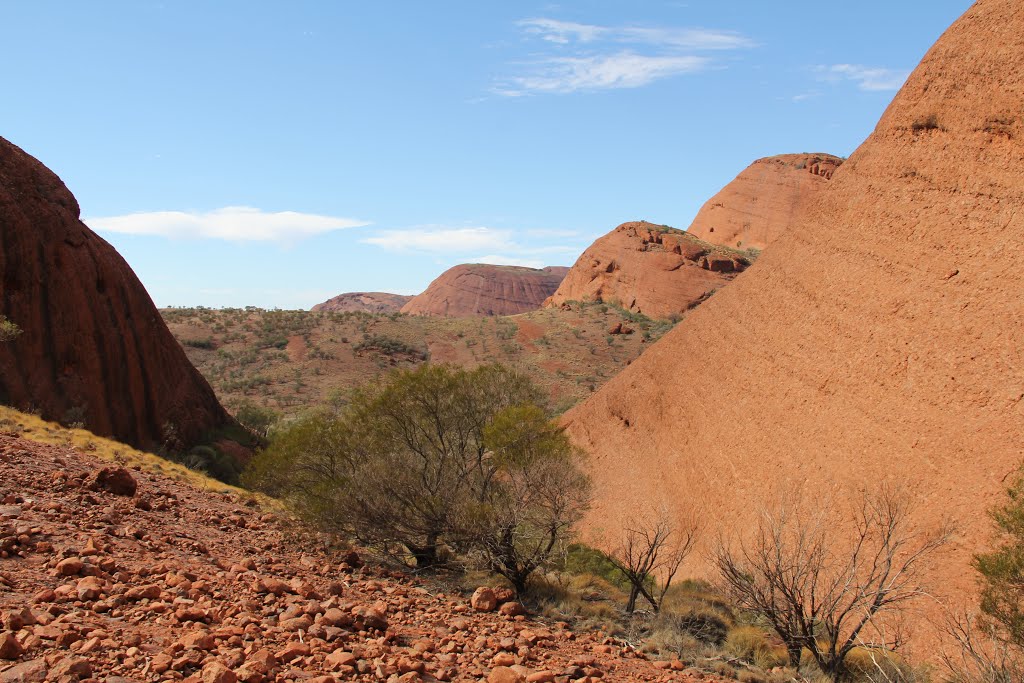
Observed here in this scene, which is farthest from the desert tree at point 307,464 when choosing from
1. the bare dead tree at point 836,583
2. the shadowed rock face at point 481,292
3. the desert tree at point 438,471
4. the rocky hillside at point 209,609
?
the shadowed rock face at point 481,292

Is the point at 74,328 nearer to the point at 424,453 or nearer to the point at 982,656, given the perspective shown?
the point at 424,453

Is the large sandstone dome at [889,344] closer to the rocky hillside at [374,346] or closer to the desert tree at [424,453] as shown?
the desert tree at [424,453]

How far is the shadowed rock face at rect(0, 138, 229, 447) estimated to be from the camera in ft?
59.3

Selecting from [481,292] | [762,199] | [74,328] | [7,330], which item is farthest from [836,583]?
[481,292]

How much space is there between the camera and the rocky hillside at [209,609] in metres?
5.61

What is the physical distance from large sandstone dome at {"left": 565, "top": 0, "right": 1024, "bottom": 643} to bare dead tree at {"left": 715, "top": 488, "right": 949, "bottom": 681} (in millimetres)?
578

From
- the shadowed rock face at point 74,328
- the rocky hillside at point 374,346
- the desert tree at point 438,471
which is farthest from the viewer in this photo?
the rocky hillside at point 374,346

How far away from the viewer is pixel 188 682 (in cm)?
515

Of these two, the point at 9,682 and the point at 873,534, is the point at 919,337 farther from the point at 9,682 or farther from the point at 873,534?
the point at 9,682

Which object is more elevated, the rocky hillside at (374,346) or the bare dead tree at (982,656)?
the rocky hillside at (374,346)

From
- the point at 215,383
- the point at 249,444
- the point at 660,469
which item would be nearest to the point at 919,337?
the point at 660,469

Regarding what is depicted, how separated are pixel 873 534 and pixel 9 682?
1069 cm

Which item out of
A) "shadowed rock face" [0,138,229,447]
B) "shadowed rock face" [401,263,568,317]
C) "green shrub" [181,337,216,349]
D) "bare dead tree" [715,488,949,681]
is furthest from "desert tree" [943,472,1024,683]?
"shadowed rock face" [401,263,568,317]

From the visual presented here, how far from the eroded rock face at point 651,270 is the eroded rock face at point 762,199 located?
397 cm
